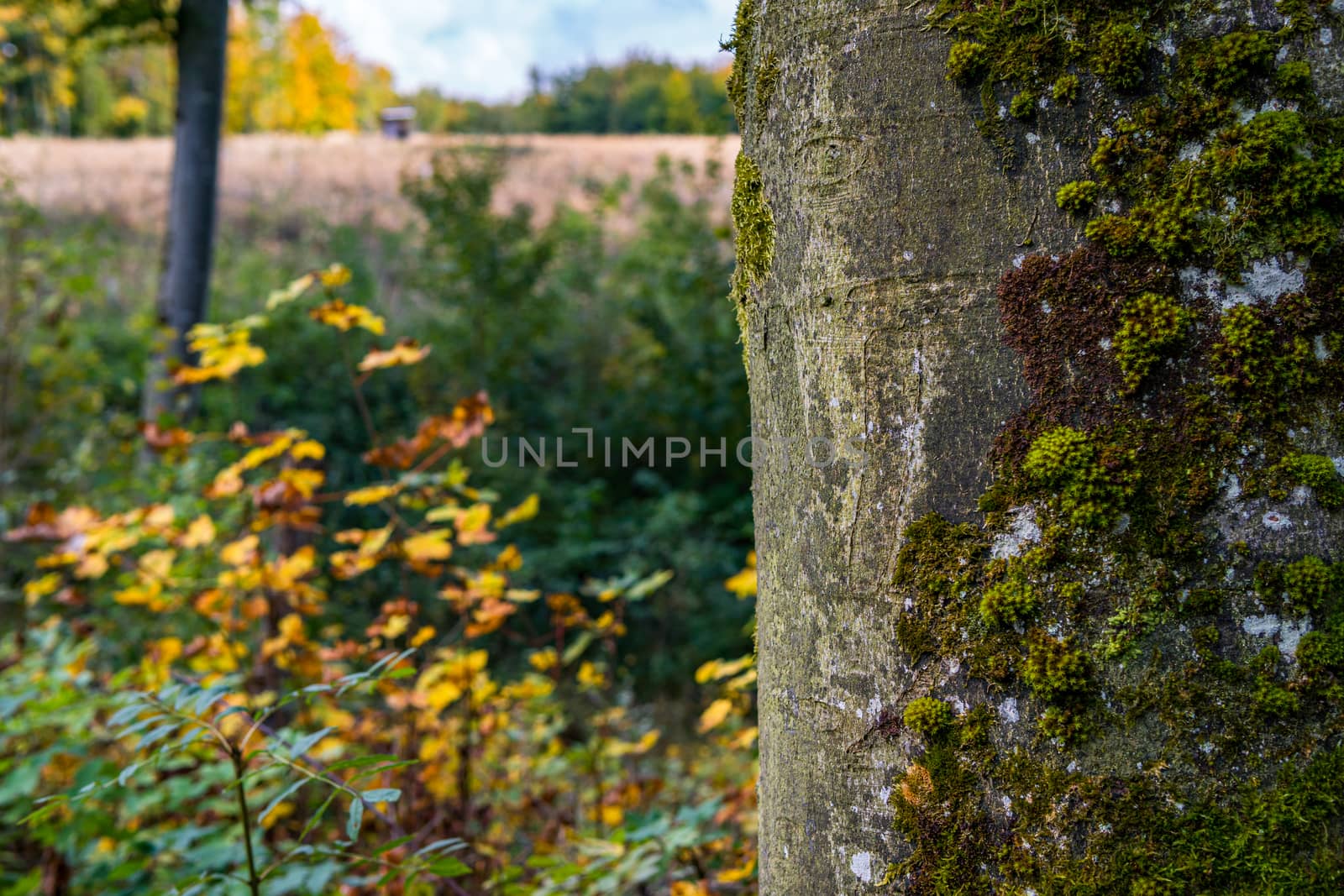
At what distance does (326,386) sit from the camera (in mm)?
8094

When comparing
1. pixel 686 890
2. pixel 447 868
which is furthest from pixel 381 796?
pixel 686 890

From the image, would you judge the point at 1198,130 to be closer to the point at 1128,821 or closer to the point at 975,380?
the point at 975,380

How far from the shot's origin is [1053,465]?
0.84m

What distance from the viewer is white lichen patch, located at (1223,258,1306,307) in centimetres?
79

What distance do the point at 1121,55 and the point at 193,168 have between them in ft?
19.5

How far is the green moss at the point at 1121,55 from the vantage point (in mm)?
811

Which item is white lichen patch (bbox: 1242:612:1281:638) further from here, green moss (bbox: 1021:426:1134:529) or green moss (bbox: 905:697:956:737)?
green moss (bbox: 905:697:956:737)

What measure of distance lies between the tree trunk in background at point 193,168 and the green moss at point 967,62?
18.1 feet

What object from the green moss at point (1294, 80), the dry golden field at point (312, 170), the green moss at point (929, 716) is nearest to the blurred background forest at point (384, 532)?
the dry golden field at point (312, 170)

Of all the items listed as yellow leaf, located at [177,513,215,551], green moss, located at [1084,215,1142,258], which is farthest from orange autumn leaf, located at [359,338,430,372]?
green moss, located at [1084,215,1142,258]

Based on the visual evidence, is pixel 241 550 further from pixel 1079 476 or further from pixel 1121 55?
pixel 1121 55

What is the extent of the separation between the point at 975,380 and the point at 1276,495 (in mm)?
290

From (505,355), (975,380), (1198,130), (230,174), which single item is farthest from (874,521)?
(230,174)

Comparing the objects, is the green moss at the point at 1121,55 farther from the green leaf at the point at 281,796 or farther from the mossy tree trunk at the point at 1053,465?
the green leaf at the point at 281,796
